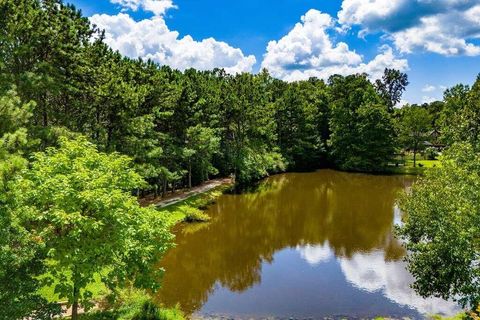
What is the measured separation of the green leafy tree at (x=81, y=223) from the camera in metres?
12.7

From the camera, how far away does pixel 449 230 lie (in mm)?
15984

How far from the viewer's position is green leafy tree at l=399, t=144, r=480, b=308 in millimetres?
15133

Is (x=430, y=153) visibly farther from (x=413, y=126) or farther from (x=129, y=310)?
(x=129, y=310)

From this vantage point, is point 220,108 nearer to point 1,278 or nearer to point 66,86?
point 66,86

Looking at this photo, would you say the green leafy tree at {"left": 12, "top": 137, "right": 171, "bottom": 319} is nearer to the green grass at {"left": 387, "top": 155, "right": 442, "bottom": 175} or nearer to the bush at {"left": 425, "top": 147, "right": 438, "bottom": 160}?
the green grass at {"left": 387, "top": 155, "right": 442, "bottom": 175}

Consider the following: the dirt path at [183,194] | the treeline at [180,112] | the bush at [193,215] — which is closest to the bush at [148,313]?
the treeline at [180,112]

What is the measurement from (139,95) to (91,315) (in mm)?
22370

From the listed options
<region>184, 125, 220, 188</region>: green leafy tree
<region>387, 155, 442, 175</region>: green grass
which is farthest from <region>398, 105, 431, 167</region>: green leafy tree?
<region>184, 125, 220, 188</region>: green leafy tree

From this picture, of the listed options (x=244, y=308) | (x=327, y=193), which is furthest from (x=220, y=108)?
(x=244, y=308)

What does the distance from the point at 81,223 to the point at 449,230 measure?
14.0 m

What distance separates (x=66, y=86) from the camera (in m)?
27.3

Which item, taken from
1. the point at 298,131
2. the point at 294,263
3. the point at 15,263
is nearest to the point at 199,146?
the point at 294,263

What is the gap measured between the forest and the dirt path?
4.74 ft

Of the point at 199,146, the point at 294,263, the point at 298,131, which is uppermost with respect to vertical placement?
the point at 298,131
